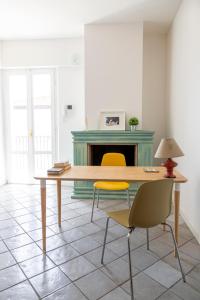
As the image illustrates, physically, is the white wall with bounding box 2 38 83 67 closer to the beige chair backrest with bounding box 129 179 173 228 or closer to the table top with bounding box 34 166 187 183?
the table top with bounding box 34 166 187 183

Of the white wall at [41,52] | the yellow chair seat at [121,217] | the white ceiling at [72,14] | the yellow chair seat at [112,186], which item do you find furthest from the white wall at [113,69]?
the yellow chair seat at [121,217]

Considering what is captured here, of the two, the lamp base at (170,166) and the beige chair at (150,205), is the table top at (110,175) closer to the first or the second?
the lamp base at (170,166)

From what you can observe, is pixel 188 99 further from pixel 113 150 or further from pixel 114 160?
pixel 113 150

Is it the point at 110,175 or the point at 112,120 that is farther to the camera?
the point at 112,120

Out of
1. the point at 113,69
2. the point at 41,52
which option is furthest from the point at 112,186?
the point at 41,52

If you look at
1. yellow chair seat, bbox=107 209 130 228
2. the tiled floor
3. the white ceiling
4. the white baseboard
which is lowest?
the tiled floor

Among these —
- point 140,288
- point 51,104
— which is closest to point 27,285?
point 140,288

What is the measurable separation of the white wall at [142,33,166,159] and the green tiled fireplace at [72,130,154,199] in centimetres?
70

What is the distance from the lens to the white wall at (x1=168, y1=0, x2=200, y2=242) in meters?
2.49

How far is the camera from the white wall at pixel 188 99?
98.1 inches

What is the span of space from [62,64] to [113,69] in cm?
105

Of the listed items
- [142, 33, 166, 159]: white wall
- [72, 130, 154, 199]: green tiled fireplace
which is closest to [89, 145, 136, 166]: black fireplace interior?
[72, 130, 154, 199]: green tiled fireplace

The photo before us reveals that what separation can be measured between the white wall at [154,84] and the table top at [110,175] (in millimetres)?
1931

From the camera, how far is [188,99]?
2.80m
